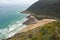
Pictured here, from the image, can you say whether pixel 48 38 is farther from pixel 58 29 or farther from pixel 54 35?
pixel 58 29

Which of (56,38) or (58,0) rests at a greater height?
(56,38)

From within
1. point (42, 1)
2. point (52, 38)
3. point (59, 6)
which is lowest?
point (42, 1)

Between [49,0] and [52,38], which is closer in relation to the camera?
[52,38]

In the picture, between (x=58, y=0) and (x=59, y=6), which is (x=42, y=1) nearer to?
(x=58, y=0)

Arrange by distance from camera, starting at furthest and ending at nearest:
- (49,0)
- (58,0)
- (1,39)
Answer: (49,0)
(58,0)
(1,39)

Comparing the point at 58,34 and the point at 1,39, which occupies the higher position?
the point at 58,34

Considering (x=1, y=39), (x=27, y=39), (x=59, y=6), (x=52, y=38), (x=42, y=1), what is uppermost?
(x=52, y=38)

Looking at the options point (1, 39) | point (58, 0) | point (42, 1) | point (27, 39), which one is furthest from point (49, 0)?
point (27, 39)

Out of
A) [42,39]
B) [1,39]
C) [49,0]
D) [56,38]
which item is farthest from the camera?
[49,0]

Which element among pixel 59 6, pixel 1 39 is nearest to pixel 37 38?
pixel 1 39
